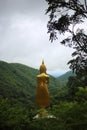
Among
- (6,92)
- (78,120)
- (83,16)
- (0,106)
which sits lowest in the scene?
(78,120)

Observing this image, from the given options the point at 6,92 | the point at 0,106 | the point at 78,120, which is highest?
the point at 6,92

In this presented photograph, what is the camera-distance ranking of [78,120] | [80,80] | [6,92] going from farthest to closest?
[6,92]
[80,80]
[78,120]

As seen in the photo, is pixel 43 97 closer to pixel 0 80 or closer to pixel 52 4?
pixel 52 4

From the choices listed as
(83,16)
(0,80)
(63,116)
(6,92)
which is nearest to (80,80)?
(83,16)

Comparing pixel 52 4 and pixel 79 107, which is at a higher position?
pixel 52 4

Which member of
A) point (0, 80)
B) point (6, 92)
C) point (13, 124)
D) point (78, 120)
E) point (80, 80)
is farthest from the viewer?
point (0, 80)

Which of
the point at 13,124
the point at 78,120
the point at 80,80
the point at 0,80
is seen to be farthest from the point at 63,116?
the point at 0,80

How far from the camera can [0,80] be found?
176500 millimetres

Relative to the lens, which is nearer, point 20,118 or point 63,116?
point 63,116

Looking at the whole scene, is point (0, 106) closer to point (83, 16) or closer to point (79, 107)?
point (83, 16)

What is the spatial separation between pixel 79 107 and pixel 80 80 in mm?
5529

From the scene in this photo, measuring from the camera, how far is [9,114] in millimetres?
29453

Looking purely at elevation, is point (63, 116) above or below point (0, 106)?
below

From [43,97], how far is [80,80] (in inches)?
420
